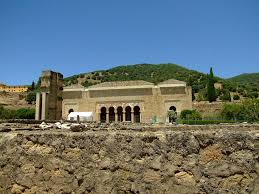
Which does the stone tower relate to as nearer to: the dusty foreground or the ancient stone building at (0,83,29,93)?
the dusty foreground

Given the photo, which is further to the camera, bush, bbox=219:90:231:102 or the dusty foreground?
bush, bbox=219:90:231:102

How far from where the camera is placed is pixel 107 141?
9.57ft

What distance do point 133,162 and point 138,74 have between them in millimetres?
83166

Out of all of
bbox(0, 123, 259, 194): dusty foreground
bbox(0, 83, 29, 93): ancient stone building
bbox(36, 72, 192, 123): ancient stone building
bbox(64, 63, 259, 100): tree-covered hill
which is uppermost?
bbox(64, 63, 259, 100): tree-covered hill

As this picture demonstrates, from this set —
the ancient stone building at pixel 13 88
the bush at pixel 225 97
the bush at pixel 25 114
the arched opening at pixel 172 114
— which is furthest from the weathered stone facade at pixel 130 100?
the ancient stone building at pixel 13 88

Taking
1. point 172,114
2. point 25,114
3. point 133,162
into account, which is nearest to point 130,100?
point 172,114

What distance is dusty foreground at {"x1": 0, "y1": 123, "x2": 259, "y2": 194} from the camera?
8.70 ft

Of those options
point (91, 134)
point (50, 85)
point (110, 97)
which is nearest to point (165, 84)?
point (110, 97)

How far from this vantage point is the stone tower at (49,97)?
27.3m

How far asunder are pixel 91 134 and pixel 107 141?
19 centimetres

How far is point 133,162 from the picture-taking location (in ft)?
9.29

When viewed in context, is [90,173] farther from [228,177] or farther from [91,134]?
[228,177]

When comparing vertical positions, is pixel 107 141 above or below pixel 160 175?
above

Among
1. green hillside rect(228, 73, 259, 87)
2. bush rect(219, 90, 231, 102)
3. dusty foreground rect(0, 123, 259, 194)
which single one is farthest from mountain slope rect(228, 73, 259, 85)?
dusty foreground rect(0, 123, 259, 194)
